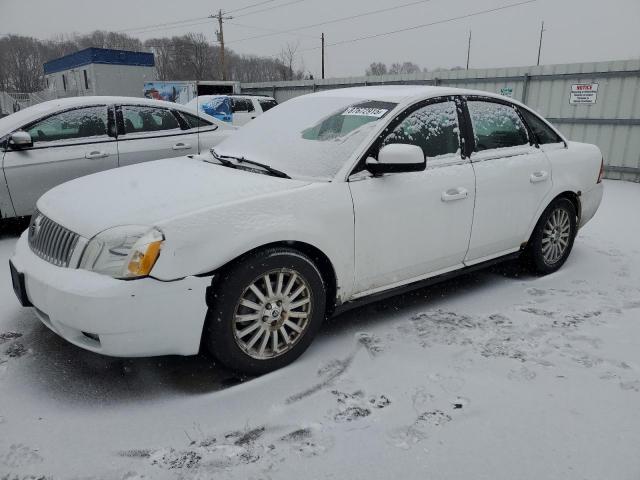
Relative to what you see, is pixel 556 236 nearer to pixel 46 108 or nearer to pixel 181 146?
pixel 181 146

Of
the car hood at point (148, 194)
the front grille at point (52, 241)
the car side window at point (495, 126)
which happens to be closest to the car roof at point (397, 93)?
the car side window at point (495, 126)

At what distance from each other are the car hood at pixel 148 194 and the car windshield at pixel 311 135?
0.69ft

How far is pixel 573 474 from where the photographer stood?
210cm

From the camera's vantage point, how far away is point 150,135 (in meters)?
5.98

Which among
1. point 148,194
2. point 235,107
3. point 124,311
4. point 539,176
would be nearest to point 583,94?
point 539,176

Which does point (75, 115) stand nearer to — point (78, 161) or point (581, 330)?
point (78, 161)

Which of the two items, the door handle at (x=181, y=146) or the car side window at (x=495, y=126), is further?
the door handle at (x=181, y=146)

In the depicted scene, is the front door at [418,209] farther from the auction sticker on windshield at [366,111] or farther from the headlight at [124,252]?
the headlight at [124,252]

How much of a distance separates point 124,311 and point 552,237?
356 centimetres

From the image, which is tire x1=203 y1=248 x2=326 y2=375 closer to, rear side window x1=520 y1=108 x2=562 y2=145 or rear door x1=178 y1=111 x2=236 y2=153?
rear side window x1=520 y1=108 x2=562 y2=145

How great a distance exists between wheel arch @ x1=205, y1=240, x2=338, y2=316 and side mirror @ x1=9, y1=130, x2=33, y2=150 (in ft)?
12.4

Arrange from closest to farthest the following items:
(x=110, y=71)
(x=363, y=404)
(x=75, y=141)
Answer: (x=363, y=404) → (x=75, y=141) → (x=110, y=71)

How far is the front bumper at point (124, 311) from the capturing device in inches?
93.1

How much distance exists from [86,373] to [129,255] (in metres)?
0.89
